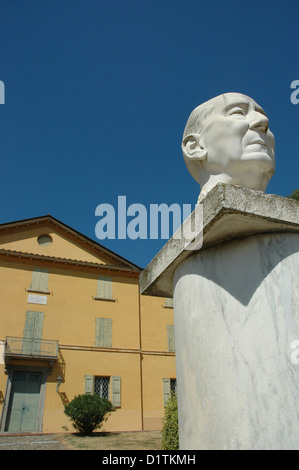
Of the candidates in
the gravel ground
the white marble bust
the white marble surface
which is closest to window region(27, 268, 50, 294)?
the gravel ground

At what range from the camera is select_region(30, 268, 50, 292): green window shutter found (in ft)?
55.1

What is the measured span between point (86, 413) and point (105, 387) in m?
2.78

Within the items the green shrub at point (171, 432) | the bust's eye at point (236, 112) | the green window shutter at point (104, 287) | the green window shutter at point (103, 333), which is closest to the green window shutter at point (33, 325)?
the green window shutter at point (103, 333)

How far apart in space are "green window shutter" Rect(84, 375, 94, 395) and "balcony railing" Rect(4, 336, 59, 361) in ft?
5.75

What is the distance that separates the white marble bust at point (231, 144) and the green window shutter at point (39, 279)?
15743 mm

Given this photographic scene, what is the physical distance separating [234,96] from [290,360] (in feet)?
5.54

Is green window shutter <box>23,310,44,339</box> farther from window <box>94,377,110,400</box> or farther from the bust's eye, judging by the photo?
the bust's eye

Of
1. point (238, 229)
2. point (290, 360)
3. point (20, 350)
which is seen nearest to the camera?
point (290, 360)

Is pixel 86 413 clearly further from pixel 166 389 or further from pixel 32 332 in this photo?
pixel 166 389

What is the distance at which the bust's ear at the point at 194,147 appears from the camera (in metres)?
2.30

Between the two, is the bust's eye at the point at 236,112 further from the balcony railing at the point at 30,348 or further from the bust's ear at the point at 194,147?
the balcony railing at the point at 30,348
